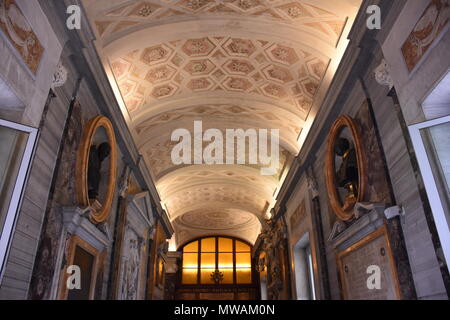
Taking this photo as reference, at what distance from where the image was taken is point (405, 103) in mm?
4508

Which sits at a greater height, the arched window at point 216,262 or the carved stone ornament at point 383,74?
the arched window at point 216,262

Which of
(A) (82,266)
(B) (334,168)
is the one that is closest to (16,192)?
(A) (82,266)

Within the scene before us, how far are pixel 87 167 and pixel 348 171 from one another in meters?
4.47

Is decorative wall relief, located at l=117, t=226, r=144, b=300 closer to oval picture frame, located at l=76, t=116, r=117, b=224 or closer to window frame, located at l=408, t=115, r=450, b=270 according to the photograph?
oval picture frame, located at l=76, t=116, r=117, b=224

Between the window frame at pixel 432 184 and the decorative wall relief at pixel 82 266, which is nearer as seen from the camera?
the window frame at pixel 432 184

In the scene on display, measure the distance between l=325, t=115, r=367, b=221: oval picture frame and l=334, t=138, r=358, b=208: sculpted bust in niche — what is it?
0.12 metres

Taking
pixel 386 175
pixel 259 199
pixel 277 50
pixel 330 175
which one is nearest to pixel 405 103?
pixel 386 175

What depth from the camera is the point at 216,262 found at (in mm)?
24766

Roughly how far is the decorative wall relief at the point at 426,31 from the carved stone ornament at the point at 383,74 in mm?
506

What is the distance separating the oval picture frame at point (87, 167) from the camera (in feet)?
18.6

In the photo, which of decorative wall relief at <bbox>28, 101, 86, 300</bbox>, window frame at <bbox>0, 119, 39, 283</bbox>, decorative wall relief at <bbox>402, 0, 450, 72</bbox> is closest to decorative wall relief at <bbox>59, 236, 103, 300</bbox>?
decorative wall relief at <bbox>28, 101, 86, 300</bbox>

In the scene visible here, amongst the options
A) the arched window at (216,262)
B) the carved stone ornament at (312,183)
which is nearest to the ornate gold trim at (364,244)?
the carved stone ornament at (312,183)

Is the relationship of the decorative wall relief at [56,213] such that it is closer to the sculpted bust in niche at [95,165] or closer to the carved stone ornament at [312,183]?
the sculpted bust in niche at [95,165]

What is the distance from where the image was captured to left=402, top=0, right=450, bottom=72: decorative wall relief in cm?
379
